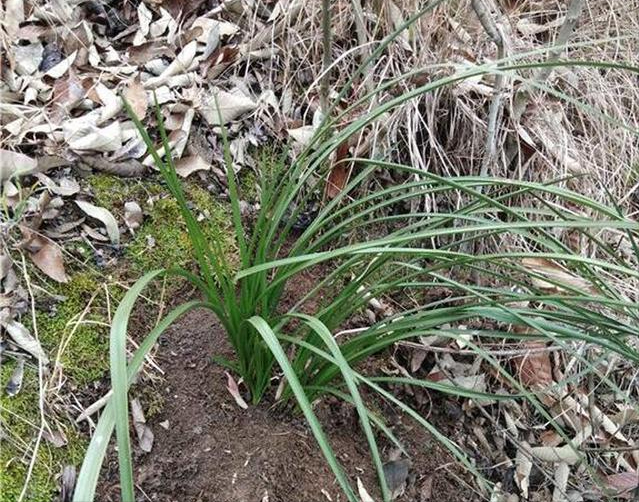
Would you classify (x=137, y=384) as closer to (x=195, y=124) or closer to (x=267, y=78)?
(x=195, y=124)

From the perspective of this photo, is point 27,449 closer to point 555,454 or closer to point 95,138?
point 95,138

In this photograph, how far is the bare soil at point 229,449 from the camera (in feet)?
4.25

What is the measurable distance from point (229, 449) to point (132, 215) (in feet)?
1.82

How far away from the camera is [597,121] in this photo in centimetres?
209

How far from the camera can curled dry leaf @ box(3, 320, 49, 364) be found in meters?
1.33

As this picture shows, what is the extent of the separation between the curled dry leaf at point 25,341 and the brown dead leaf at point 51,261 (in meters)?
0.13

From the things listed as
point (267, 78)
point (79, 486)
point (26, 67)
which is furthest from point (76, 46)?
point (79, 486)

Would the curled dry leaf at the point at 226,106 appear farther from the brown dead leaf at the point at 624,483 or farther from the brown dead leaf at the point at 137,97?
the brown dead leaf at the point at 624,483

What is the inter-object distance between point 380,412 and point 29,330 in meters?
0.74

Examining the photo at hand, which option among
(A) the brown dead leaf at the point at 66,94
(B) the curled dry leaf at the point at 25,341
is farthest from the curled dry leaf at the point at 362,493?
(A) the brown dead leaf at the point at 66,94

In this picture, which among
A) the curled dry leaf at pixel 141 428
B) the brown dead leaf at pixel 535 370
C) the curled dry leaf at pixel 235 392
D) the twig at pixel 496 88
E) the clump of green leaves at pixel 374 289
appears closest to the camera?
the clump of green leaves at pixel 374 289

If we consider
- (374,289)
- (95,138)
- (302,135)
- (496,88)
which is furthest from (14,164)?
(496,88)

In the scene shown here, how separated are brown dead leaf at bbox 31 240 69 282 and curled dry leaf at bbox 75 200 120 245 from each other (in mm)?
116

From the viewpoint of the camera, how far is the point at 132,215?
1.57m
